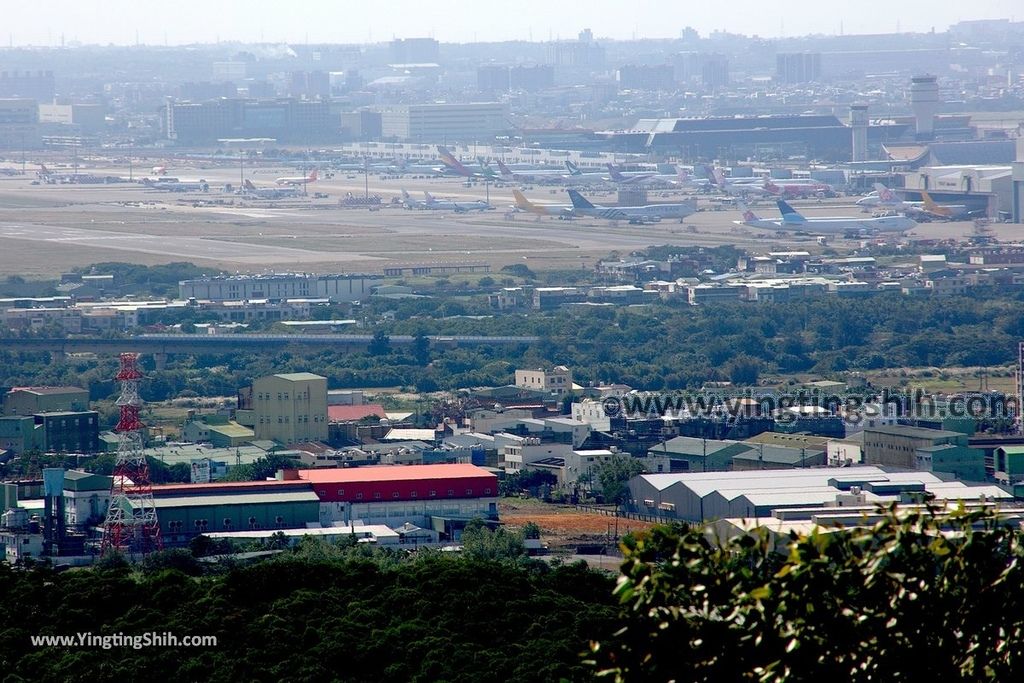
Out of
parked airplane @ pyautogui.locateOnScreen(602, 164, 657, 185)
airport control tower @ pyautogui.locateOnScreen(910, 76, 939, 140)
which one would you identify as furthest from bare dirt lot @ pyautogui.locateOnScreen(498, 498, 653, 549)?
airport control tower @ pyautogui.locateOnScreen(910, 76, 939, 140)

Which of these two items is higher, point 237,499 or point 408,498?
point 237,499

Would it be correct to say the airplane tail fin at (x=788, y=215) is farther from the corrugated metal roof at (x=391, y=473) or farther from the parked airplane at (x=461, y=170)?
the corrugated metal roof at (x=391, y=473)

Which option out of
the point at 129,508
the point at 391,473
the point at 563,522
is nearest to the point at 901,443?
the point at 563,522

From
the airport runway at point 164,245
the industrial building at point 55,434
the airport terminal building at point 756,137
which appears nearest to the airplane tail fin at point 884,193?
the airport runway at point 164,245

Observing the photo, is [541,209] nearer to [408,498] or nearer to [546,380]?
[546,380]

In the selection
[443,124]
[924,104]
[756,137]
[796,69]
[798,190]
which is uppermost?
[796,69]

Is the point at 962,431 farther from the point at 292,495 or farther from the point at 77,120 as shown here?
the point at 77,120

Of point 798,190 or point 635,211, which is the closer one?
point 635,211
